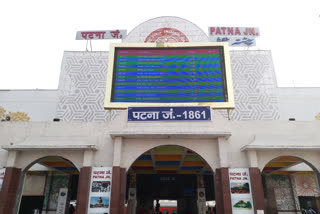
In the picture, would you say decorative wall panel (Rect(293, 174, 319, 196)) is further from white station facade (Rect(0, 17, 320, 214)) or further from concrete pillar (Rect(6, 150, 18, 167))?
concrete pillar (Rect(6, 150, 18, 167))

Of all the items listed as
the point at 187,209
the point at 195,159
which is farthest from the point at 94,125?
the point at 187,209

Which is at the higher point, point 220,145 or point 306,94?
point 306,94

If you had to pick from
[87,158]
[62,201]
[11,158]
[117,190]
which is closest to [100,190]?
[117,190]

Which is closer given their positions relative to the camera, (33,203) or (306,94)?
(33,203)

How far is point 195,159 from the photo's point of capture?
1190 centimetres

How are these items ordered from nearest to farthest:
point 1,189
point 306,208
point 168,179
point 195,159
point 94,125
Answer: point 1,189
point 94,125
point 195,159
point 306,208
point 168,179

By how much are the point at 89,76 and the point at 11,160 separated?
11.6 m

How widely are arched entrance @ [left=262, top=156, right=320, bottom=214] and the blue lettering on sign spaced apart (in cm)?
680

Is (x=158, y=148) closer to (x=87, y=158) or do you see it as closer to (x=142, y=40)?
(x=87, y=158)

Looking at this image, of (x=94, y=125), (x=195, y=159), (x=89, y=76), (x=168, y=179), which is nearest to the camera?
(x=94, y=125)

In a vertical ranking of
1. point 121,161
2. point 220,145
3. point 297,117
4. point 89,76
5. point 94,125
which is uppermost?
point 89,76

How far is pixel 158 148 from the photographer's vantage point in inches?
408

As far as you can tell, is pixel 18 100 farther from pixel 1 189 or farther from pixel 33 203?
pixel 1 189

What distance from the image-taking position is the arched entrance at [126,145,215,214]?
1309cm
